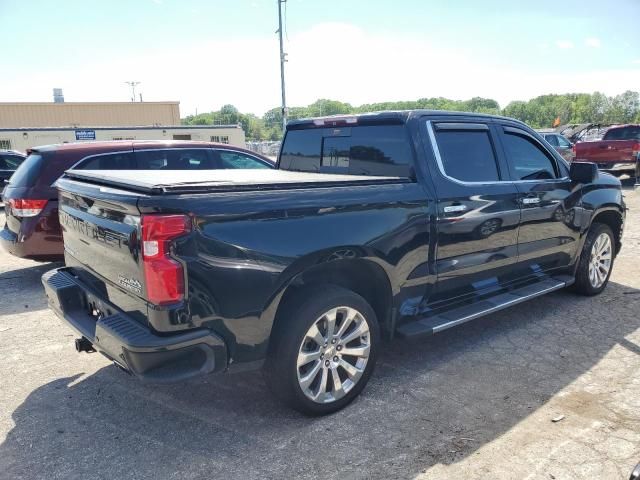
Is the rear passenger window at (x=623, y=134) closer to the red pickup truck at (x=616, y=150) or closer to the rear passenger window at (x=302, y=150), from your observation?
the red pickup truck at (x=616, y=150)

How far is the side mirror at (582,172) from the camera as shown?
15.3 ft

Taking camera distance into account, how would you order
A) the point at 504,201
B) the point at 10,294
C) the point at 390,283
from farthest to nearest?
1. the point at 10,294
2. the point at 504,201
3. the point at 390,283

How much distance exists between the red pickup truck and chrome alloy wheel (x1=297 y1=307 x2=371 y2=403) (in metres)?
15.0

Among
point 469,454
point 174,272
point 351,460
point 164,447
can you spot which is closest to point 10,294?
point 164,447

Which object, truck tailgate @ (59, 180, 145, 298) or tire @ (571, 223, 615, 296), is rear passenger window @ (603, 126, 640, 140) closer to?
tire @ (571, 223, 615, 296)

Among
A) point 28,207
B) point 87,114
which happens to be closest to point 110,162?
point 28,207

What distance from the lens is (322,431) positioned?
9.93 ft

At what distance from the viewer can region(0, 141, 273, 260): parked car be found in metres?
5.73

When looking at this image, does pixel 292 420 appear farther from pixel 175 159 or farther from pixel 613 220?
pixel 175 159

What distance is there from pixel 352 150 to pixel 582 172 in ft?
7.49

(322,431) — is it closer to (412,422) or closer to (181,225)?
(412,422)

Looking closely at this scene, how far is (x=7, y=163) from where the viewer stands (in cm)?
1340

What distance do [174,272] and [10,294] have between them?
448cm

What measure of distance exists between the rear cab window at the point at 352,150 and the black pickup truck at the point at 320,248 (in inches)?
0.5
